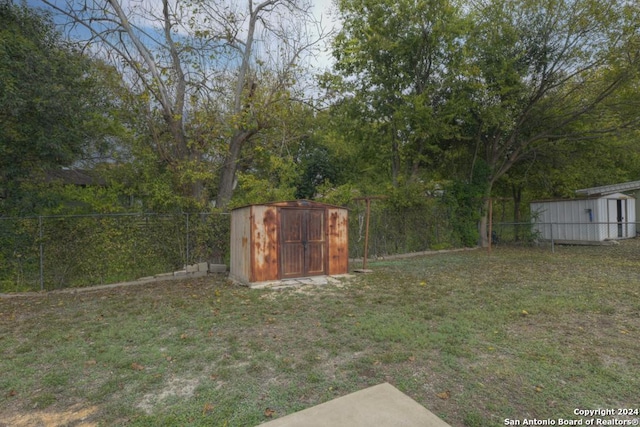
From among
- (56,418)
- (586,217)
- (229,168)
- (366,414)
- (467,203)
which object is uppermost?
(229,168)

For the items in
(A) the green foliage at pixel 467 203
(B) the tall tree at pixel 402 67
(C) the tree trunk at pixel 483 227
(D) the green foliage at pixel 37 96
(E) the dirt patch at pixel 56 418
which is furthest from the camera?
(C) the tree trunk at pixel 483 227

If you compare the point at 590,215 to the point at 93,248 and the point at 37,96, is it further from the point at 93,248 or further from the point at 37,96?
the point at 37,96

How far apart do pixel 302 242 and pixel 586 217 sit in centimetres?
1330

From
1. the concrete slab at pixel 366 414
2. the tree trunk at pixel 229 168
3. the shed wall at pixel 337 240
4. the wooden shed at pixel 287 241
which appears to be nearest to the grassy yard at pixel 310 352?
the concrete slab at pixel 366 414

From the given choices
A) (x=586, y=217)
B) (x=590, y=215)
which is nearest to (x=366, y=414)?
(x=590, y=215)

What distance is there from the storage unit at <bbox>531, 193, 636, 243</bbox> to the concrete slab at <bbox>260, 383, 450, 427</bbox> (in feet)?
44.5

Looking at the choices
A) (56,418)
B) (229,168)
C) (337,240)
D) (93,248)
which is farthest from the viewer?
(229,168)

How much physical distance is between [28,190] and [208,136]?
416cm

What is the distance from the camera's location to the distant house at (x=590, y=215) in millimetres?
13602

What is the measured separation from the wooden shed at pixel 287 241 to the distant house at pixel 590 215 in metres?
9.68

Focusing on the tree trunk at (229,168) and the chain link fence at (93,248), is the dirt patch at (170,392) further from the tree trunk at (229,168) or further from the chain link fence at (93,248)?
the tree trunk at (229,168)

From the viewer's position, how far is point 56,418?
2.42 meters

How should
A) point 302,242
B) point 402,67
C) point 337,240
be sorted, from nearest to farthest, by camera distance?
point 302,242, point 337,240, point 402,67

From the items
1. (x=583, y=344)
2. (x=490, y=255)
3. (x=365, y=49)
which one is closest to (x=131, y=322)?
(x=583, y=344)
